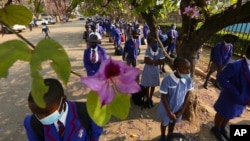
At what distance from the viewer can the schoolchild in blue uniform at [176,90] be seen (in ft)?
11.4

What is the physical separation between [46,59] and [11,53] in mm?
79

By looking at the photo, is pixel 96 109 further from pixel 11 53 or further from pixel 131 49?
pixel 131 49

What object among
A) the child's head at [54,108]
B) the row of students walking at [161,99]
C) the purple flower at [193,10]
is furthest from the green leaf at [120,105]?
the purple flower at [193,10]

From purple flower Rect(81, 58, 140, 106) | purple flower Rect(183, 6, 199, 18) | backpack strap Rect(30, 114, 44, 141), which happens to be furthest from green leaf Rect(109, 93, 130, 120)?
purple flower Rect(183, 6, 199, 18)

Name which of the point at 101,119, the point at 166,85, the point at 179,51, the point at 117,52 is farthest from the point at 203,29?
the point at 117,52

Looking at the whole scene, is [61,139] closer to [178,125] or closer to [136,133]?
[136,133]

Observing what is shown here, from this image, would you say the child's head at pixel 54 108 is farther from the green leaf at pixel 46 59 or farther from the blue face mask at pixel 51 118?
the green leaf at pixel 46 59

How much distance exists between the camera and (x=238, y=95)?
141 inches

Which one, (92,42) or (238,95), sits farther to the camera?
(92,42)

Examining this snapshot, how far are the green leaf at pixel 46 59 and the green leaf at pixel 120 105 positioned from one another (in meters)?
0.11

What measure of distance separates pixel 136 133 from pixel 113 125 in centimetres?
47

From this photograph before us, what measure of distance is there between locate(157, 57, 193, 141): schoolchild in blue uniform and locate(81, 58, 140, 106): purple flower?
9.58ft

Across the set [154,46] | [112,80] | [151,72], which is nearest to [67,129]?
[112,80]

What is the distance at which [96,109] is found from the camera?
50 cm
